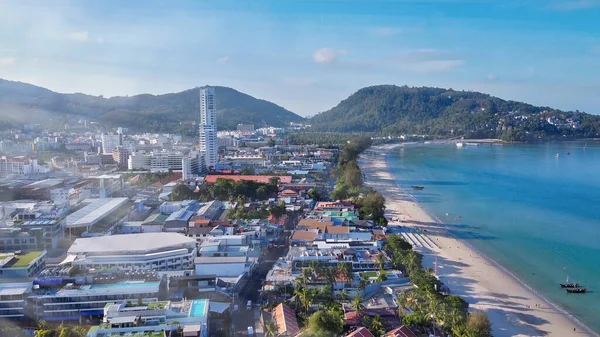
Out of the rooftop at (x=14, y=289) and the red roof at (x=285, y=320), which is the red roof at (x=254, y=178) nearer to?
the rooftop at (x=14, y=289)

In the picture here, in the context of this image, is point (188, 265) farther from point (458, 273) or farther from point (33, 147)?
point (33, 147)

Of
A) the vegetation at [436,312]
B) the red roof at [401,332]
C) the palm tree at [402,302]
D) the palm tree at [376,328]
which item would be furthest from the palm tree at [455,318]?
the palm tree at [376,328]

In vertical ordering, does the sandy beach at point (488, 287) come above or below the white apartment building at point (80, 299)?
below

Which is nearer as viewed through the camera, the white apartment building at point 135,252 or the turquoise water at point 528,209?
the white apartment building at point 135,252

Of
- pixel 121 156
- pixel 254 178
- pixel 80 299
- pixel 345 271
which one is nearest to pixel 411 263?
pixel 345 271

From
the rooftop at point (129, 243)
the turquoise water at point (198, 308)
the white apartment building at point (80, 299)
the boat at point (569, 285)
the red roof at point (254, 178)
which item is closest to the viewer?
the turquoise water at point (198, 308)

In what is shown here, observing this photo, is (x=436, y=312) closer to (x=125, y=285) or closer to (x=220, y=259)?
(x=220, y=259)

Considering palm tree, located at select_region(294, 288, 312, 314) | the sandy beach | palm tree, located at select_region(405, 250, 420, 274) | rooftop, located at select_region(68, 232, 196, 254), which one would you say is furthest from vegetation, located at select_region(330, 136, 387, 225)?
palm tree, located at select_region(294, 288, 312, 314)
